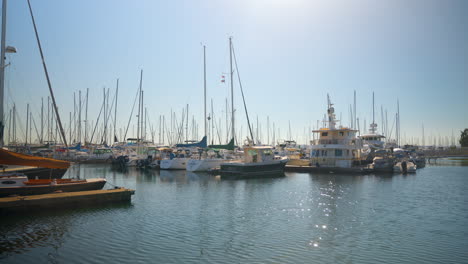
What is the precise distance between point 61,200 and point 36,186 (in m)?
2.71

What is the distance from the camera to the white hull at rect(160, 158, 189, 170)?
5456cm

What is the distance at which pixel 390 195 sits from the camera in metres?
27.3

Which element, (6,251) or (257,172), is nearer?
(6,251)

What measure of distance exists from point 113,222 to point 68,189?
7.35 meters

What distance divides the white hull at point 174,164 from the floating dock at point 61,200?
3088 cm

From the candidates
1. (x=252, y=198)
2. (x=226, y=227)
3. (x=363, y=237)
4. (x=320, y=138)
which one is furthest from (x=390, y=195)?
(x=320, y=138)

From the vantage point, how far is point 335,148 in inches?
1943

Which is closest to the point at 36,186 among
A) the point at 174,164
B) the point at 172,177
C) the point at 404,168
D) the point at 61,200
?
the point at 61,200

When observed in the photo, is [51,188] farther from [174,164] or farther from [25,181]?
[174,164]

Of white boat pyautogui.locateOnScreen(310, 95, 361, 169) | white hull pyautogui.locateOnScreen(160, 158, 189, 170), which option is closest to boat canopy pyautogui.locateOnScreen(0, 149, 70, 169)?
white hull pyautogui.locateOnScreen(160, 158, 189, 170)

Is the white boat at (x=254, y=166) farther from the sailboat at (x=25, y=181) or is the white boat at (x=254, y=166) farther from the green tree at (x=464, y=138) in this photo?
the green tree at (x=464, y=138)

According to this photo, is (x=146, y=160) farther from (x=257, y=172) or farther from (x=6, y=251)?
(x=6, y=251)

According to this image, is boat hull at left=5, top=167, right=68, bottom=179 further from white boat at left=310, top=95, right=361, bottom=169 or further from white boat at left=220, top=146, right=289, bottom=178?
white boat at left=310, top=95, right=361, bottom=169

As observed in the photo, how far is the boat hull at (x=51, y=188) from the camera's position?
2073 cm
